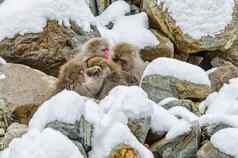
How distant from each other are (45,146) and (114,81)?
205cm

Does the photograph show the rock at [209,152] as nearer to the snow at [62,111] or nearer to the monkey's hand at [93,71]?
the snow at [62,111]

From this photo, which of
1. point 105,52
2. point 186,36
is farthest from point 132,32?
point 105,52

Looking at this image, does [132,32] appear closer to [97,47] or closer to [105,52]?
[97,47]

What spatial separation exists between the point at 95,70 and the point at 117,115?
4.61 feet

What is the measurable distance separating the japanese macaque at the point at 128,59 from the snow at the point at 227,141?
8.29ft

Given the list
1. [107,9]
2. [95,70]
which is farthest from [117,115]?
[107,9]

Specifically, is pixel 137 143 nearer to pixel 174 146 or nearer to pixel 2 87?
pixel 174 146

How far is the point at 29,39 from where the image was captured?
339 inches

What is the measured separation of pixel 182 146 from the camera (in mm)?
5332

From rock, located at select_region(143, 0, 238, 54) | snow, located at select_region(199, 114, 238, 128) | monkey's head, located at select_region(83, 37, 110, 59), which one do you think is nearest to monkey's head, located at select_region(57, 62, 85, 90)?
monkey's head, located at select_region(83, 37, 110, 59)

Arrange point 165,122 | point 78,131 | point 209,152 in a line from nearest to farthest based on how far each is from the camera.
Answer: point 209,152, point 78,131, point 165,122

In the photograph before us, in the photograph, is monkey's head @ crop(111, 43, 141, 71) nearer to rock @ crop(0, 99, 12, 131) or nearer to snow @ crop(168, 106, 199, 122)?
rock @ crop(0, 99, 12, 131)

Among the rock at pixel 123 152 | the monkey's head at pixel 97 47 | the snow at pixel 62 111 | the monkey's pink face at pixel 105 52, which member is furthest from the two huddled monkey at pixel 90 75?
the rock at pixel 123 152

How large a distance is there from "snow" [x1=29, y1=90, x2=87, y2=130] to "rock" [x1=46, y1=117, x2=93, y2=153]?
0.12ft
